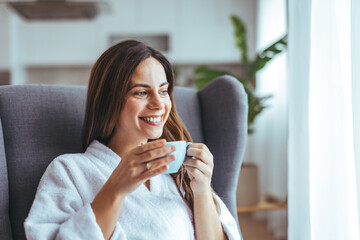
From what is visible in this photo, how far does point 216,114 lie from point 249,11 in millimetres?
2771

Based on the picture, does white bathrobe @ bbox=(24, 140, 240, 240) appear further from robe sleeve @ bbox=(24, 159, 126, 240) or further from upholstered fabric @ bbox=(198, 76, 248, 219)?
upholstered fabric @ bbox=(198, 76, 248, 219)

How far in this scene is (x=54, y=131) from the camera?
1.06m

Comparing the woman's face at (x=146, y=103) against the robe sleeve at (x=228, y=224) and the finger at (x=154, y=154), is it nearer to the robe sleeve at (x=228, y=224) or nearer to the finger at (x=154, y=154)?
the finger at (x=154, y=154)

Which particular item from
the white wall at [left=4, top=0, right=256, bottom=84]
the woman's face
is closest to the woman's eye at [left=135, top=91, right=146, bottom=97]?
the woman's face

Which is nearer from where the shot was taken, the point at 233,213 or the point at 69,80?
the point at 233,213

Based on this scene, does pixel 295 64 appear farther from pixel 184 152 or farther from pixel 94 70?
pixel 94 70

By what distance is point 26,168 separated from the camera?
1.00 meters

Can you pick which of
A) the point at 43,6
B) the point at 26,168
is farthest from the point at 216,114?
the point at 43,6

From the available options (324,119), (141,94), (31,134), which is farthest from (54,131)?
(324,119)

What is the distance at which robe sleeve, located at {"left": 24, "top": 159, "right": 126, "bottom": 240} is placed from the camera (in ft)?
2.53

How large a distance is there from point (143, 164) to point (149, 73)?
1.01 feet

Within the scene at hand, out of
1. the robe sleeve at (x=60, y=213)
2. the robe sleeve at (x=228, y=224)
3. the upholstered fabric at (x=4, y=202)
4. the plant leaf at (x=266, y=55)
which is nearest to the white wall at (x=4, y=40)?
the plant leaf at (x=266, y=55)

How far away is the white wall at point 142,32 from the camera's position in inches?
141

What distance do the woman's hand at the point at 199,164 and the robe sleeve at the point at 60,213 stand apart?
23cm
